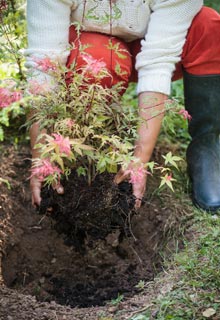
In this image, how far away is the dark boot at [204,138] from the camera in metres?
2.73

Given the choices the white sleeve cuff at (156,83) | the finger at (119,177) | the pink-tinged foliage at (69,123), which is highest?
the pink-tinged foliage at (69,123)

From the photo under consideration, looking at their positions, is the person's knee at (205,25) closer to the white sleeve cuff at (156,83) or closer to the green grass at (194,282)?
the white sleeve cuff at (156,83)

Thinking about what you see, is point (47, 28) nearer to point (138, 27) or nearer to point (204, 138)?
point (138, 27)

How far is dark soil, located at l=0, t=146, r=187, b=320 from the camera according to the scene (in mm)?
2277

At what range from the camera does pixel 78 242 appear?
2.54 m

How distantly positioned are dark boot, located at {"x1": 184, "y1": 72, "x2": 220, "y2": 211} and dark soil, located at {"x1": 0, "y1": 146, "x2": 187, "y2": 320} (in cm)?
16

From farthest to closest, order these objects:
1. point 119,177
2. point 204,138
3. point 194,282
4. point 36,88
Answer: point 204,138 → point 119,177 → point 194,282 → point 36,88

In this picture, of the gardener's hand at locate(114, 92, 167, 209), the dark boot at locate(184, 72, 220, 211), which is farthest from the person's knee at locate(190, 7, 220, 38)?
the gardener's hand at locate(114, 92, 167, 209)

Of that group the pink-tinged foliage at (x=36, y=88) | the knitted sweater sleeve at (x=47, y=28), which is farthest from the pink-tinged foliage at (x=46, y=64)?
the knitted sweater sleeve at (x=47, y=28)

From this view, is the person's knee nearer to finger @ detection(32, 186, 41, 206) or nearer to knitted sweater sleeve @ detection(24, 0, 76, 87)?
knitted sweater sleeve @ detection(24, 0, 76, 87)

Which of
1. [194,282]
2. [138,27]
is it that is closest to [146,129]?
[138,27]

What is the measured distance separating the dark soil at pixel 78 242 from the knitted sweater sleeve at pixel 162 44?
0.45 meters

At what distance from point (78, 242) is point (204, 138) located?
2.71ft

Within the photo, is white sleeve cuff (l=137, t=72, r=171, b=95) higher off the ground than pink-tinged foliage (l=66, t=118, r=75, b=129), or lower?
lower
